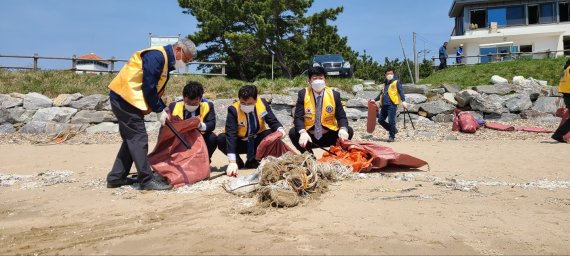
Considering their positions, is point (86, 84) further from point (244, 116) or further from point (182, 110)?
point (244, 116)

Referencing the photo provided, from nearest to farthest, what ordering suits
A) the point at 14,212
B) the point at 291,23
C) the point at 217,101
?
the point at 14,212 < the point at 217,101 < the point at 291,23

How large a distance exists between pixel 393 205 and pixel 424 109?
1074 centimetres

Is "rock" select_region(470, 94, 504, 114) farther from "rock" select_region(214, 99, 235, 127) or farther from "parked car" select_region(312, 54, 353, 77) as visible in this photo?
"rock" select_region(214, 99, 235, 127)

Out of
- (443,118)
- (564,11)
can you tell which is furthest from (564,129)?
(564,11)

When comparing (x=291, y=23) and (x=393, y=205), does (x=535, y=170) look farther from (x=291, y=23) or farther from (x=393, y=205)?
(x=291, y=23)

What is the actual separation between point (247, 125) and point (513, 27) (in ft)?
97.9

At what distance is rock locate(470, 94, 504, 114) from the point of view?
1334 cm

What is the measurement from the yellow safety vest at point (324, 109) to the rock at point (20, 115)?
10.4 m

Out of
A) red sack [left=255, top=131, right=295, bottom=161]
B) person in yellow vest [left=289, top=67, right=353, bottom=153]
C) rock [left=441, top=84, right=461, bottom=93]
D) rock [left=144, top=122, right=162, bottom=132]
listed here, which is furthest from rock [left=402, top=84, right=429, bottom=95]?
red sack [left=255, top=131, right=295, bottom=161]

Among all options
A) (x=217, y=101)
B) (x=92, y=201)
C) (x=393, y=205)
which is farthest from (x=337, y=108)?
(x=217, y=101)

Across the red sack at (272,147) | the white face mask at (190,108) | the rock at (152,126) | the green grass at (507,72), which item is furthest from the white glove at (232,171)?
the green grass at (507,72)

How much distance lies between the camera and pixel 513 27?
3022 centimetres

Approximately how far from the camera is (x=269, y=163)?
4.09m

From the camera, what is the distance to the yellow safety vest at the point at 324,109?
5.47 metres
